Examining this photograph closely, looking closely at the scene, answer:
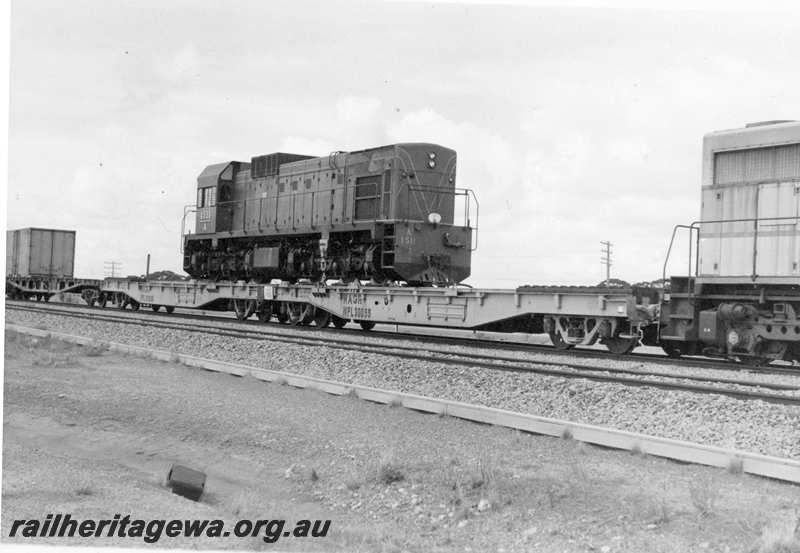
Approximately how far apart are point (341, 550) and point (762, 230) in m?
8.62

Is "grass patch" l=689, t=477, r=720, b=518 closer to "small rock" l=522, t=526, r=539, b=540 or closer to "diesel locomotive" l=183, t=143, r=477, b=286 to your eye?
"small rock" l=522, t=526, r=539, b=540

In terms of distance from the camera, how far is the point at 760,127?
10.8 meters

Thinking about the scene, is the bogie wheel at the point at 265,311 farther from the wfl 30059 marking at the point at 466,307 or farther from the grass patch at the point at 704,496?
the grass patch at the point at 704,496

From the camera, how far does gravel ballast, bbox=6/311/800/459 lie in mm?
6672

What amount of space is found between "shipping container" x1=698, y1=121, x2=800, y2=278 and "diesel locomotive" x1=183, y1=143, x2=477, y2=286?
6897mm

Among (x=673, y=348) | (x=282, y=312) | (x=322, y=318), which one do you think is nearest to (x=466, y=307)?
(x=673, y=348)

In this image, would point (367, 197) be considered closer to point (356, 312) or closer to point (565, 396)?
point (356, 312)

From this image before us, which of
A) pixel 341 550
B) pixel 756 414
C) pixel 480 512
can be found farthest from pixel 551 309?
pixel 341 550

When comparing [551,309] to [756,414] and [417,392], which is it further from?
[756,414]

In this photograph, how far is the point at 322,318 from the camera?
18.5 m

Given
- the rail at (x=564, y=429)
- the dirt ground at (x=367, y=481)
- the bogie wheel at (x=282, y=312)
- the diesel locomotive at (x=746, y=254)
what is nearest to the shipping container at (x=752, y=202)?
the diesel locomotive at (x=746, y=254)

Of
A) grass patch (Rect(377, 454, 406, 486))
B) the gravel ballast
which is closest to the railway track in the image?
the gravel ballast

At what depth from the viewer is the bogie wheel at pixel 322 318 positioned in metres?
18.3

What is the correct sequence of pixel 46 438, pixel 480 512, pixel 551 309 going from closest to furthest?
pixel 480 512, pixel 46 438, pixel 551 309
